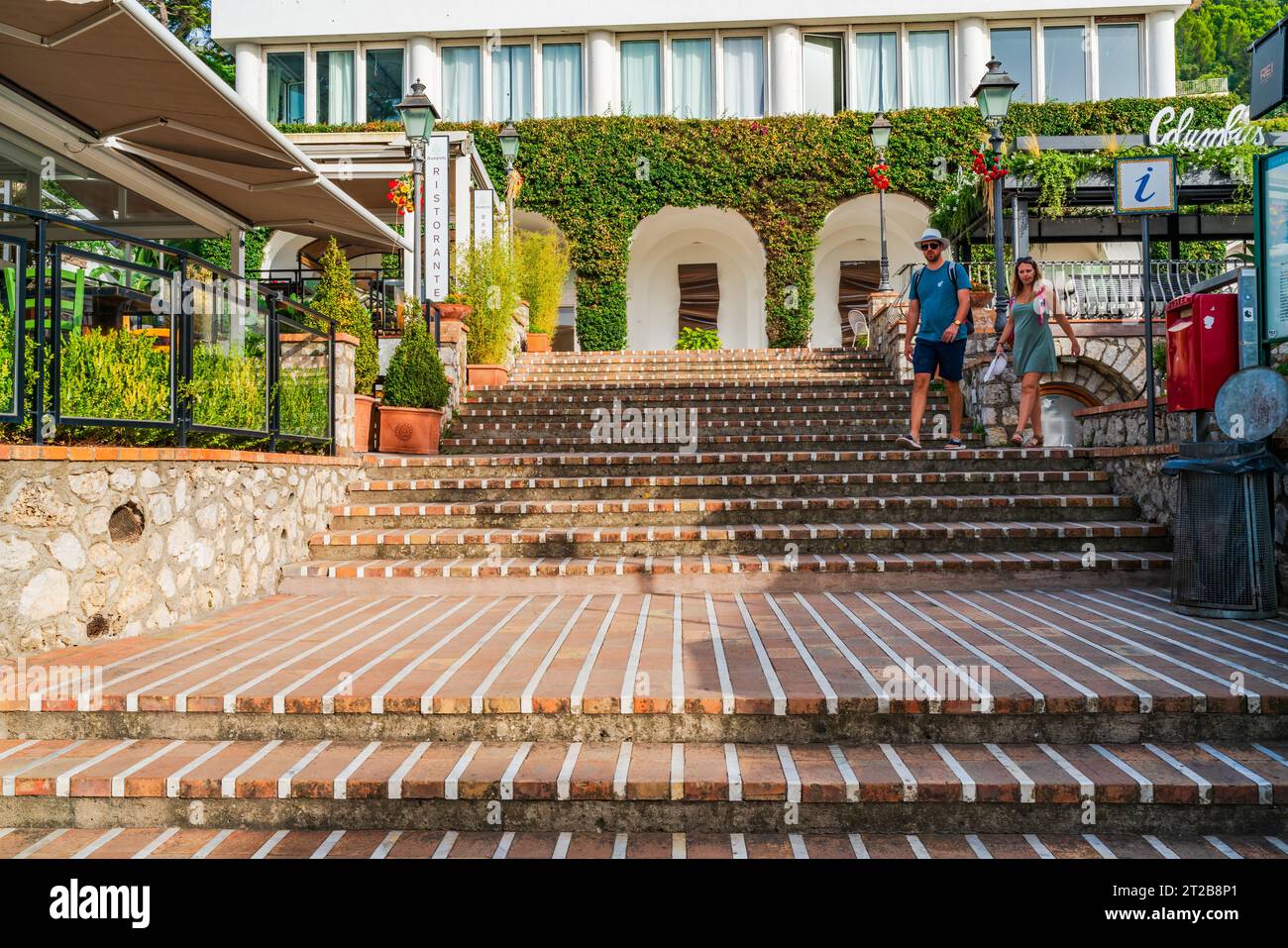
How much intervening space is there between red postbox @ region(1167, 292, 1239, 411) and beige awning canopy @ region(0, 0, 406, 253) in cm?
675

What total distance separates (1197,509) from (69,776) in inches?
213

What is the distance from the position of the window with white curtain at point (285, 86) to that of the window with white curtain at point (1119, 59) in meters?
18.5

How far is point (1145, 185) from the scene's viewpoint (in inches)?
220

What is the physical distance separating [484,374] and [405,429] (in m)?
2.59

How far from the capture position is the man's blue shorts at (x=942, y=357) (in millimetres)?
7500

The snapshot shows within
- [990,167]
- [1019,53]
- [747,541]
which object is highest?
[1019,53]

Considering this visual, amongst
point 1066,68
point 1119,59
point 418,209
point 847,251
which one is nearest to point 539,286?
point 418,209

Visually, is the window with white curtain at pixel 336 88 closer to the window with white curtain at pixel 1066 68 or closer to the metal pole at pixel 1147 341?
the window with white curtain at pixel 1066 68

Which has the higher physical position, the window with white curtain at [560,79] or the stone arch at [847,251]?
the window with white curtain at [560,79]

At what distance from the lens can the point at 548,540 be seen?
19.6 feet

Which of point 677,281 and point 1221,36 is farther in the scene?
point 1221,36

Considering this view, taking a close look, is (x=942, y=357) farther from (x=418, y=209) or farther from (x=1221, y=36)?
(x=1221, y=36)

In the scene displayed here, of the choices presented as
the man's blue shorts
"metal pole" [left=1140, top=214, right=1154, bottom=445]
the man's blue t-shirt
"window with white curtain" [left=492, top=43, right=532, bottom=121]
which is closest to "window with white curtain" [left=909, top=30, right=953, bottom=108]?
"window with white curtain" [left=492, top=43, right=532, bottom=121]

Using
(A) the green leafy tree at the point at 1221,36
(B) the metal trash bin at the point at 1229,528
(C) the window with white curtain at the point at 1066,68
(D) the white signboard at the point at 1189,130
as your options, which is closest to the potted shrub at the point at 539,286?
(B) the metal trash bin at the point at 1229,528
